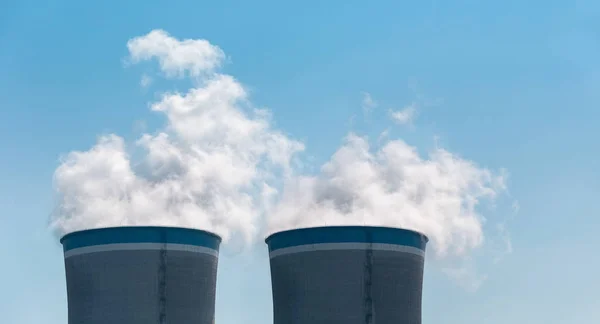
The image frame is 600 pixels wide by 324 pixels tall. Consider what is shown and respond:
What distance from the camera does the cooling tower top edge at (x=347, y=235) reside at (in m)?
42.5

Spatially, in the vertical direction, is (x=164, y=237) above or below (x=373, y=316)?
above

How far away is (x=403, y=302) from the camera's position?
42.7 meters

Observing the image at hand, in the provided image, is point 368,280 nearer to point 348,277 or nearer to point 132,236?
point 348,277

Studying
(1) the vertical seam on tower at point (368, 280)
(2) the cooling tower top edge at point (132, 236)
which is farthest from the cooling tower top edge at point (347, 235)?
(2) the cooling tower top edge at point (132, 236)

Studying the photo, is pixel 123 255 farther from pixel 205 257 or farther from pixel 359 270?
pixel 359 270

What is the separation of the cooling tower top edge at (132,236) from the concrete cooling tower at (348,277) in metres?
4.00

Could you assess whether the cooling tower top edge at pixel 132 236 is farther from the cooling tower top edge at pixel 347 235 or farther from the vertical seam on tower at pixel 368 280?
the vertical seam on tower at pixel 368 280

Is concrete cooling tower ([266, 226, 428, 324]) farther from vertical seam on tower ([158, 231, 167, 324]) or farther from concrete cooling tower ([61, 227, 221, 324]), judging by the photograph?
vertical seam on tower ([158, 231, 167, 324])

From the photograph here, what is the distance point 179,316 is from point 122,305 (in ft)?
8.27

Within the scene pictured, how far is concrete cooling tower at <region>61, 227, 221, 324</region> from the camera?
4181 cm

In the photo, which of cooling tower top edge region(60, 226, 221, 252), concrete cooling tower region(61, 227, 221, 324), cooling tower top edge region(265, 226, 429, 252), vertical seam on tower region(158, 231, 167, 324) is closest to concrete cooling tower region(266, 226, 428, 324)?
cooling tower top edge region(265, 226, 429, 252)

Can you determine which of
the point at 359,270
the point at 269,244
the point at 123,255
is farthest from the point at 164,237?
the point at 359,270

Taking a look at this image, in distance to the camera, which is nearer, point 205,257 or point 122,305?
point 122,305

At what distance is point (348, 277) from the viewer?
42000 millimetres
